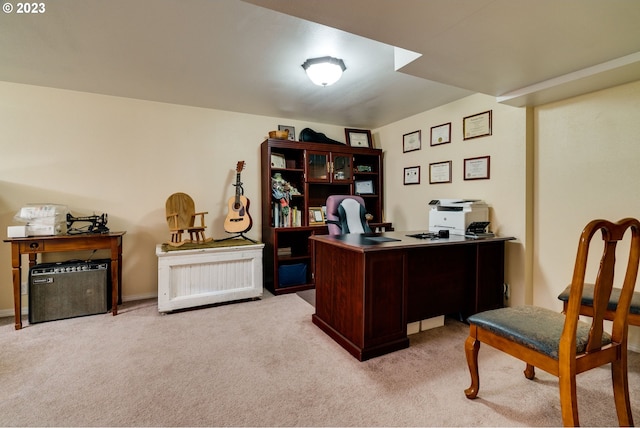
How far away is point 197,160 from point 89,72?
128 cm

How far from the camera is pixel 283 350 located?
2.15 metres

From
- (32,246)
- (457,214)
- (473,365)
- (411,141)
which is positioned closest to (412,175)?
(411,141)

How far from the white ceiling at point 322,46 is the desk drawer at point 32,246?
150 cm

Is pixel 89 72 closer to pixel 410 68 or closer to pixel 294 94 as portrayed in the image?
pixel 294 94

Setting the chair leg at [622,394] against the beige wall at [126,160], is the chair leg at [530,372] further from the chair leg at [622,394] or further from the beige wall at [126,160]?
the beige wall at [126,160]

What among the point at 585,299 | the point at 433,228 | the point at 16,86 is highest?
the point at 16,86

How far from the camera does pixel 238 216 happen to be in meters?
3.51

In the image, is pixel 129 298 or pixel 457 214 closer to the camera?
pixel 457 214

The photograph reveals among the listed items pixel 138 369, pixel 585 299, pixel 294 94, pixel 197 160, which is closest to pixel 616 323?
pixel 585 299

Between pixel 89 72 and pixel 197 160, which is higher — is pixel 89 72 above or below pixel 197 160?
above

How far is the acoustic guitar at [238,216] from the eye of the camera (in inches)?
137

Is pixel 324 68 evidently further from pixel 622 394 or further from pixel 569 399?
Result: pixel 622 394

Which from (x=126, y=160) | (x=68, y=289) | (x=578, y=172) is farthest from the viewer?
(x=126, y=160)

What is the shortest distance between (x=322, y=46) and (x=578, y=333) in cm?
A: 229
